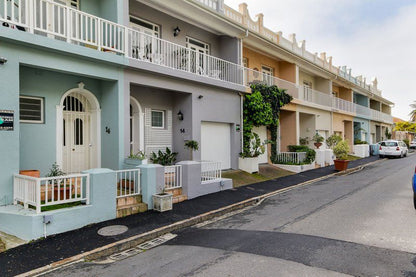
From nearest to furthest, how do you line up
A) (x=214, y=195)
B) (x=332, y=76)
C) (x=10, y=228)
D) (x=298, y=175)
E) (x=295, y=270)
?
(x=295, y=270) → (x=10, y=228) → (x=214, y=195) → (x=298, y=175) → (x=332, y=76)

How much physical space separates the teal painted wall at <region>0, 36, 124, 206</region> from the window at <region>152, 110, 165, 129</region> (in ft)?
8.40

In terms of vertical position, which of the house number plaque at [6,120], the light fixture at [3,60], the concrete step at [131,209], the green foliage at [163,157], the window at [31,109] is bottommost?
the concrete step at [131,209]

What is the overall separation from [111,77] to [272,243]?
6.70 m

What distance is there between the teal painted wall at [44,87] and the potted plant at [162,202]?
213cm

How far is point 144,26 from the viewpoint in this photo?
442 inches

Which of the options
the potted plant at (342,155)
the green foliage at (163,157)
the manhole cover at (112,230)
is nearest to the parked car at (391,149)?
the potted plant at (342,155)

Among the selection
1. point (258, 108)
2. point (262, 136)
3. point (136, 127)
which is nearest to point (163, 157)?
point (136, 127)

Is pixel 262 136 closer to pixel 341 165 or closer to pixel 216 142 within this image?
pixel 341 165

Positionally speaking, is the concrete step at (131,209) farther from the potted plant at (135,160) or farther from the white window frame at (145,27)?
the white window frame at (145,27)

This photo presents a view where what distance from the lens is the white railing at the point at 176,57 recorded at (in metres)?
9.67

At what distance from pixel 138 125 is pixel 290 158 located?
974cm

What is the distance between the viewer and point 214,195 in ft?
30.9

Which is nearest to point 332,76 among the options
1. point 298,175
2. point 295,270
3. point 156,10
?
point 298,175

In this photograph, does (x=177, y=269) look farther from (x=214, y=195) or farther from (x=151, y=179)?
(x=214, y=195)
